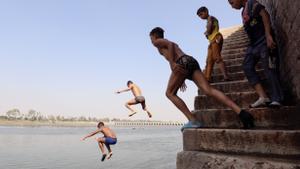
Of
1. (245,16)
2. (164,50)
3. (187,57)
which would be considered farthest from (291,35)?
(164,50)

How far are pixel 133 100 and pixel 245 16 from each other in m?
5.19

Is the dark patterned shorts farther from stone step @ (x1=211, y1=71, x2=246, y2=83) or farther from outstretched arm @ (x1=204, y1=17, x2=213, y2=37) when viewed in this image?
outstretched arm @ (x1=204, y1=17, x2=213, y2=37)

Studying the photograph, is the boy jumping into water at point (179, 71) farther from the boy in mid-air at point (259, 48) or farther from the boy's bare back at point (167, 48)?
the boy in mid-air at point (259, 48)

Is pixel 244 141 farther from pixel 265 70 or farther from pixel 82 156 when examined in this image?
pixel 82 156

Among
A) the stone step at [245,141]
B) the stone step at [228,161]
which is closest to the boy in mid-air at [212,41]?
the stone step at [245,141]

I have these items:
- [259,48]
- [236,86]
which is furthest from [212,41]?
[259,48]

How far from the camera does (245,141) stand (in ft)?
9.40

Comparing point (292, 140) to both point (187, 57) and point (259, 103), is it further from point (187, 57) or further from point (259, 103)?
point (187, 57)

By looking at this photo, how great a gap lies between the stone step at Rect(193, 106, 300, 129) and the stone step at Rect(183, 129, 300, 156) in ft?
1.13

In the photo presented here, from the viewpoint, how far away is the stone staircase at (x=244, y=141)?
100 inches

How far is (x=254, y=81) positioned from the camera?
356cm

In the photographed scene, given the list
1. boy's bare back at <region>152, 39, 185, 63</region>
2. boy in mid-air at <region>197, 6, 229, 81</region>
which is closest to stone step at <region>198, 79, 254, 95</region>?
boy in mid-air at <region>197, 6, 229, 81</region>

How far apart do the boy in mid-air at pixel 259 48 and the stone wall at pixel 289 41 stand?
185 mm

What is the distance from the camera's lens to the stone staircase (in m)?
2.54
